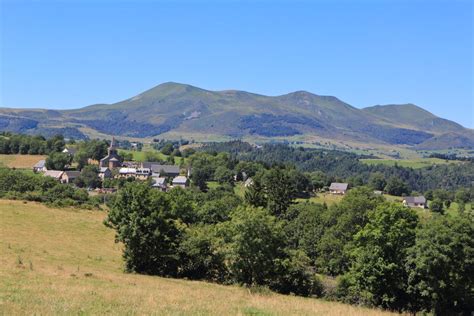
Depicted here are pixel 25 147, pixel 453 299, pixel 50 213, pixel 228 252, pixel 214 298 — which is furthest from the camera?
pixel 25 147

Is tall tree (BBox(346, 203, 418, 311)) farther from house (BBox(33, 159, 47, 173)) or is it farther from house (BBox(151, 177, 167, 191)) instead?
house (BBox(33, 159, 47, 173))

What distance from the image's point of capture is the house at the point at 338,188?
16162 cm

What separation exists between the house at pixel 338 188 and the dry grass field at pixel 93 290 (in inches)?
4768

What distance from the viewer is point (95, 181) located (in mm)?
134875

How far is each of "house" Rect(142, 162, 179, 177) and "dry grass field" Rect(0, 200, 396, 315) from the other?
365 feet

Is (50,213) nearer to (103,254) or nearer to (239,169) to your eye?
(103,254)

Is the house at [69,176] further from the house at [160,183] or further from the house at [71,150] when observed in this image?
the house at [71,150]

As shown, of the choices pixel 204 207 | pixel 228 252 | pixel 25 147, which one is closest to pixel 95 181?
pixel 25 147

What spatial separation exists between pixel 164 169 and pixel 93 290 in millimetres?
140405

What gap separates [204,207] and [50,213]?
20.5 meters

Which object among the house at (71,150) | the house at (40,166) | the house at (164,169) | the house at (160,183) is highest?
the house at (71,150)

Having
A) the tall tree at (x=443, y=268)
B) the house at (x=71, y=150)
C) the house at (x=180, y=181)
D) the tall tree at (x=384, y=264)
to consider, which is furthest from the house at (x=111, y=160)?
the tall tree at (x=443, y=268)

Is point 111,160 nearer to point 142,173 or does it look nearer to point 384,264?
point 142,173

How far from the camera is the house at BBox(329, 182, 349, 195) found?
162m
